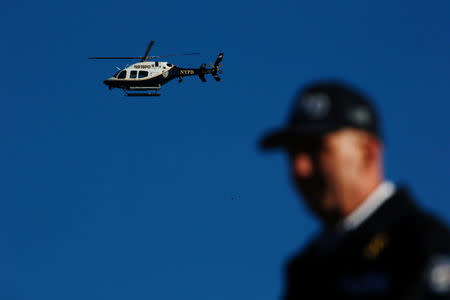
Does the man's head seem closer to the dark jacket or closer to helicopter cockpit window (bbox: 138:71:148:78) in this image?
the dark jacket

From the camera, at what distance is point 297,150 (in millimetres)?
3779

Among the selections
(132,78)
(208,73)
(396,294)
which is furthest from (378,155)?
(208,73)

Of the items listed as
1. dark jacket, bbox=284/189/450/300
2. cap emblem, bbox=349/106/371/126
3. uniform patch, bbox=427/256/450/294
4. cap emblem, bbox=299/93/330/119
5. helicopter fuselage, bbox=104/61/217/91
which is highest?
helicopter fuselage, bbox=104/61/217/91

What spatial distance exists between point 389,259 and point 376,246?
4.1 inches

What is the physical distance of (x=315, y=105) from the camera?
3699mm

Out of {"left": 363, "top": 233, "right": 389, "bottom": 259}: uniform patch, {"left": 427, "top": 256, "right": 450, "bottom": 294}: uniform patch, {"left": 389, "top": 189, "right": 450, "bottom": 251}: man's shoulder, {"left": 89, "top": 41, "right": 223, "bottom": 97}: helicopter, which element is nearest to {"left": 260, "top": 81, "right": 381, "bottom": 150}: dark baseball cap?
{"left": 389, "top": 189, "right": 450, "bottom": 251}: man's shoulder

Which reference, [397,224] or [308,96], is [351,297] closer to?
[397,224]

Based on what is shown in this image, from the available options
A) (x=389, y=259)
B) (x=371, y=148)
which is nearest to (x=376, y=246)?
(x=389, y=259)

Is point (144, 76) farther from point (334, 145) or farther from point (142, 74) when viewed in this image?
point (334, 145)

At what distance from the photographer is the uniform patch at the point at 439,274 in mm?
3182

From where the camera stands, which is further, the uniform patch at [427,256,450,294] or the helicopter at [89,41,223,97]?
the helicopter at [89,41,223,97]

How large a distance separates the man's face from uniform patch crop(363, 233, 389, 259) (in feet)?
0.82

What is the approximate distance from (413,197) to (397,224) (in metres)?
0.21

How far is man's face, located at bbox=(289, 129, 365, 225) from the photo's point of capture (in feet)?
11.9
